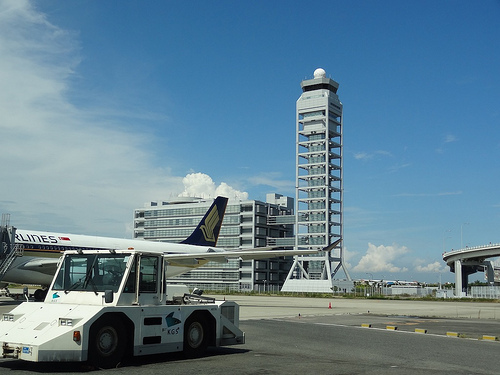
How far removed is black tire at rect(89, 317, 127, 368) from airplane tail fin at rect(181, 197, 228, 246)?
148ft

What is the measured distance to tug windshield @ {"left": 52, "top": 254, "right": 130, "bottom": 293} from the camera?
12000mm

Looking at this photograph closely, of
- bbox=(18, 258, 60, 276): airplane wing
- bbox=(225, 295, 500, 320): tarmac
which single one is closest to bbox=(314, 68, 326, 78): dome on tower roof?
bbox=(225, 295, 500, 320): tarmac

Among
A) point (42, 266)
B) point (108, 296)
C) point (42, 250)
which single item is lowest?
point (108, 296)

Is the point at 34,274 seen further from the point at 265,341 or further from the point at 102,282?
the point at 102,282

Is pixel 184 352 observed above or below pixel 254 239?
below

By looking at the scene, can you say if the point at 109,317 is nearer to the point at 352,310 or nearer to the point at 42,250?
the point at 42,250

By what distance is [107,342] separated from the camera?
1128cm

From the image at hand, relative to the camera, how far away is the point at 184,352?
42.9 ft

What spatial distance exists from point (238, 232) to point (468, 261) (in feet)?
180

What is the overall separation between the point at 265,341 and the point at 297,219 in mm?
108114

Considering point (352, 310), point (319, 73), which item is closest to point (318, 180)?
point (319, 73)

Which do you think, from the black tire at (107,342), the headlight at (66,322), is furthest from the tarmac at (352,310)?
the headlight at (66,322)

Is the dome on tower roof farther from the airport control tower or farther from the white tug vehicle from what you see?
the white tug vehicle

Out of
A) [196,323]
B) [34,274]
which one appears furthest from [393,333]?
[34,274]
